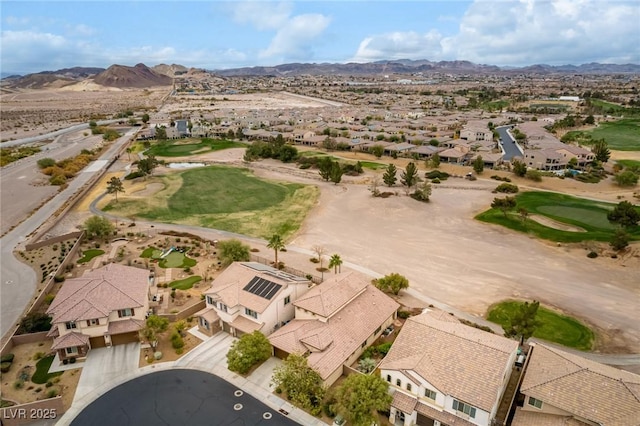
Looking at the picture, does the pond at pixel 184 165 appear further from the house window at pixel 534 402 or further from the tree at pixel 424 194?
the house window at pixel 534 402

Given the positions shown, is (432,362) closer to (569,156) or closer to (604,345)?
(604,345)

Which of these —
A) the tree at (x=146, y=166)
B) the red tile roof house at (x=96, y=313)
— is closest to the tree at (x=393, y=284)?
the red tile roof house at (x=96, y=313)

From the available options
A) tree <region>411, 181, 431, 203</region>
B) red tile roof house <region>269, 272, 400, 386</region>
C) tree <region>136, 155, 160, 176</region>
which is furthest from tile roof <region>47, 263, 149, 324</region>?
tree <region>136, 155, 160, 176</region>

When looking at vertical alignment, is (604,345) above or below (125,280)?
below

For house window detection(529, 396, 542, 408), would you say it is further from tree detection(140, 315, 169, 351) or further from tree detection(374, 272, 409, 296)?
tree detection(140, 315, 169, 351)

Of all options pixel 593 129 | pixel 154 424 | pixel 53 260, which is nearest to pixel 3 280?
pixel 53 260

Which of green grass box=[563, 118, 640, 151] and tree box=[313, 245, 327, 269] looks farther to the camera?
green grass box=[563, 118, 640, 151]

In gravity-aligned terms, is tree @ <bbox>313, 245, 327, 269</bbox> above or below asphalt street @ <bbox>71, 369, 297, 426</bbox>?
above

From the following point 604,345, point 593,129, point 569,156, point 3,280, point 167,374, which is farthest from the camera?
point 593,129
